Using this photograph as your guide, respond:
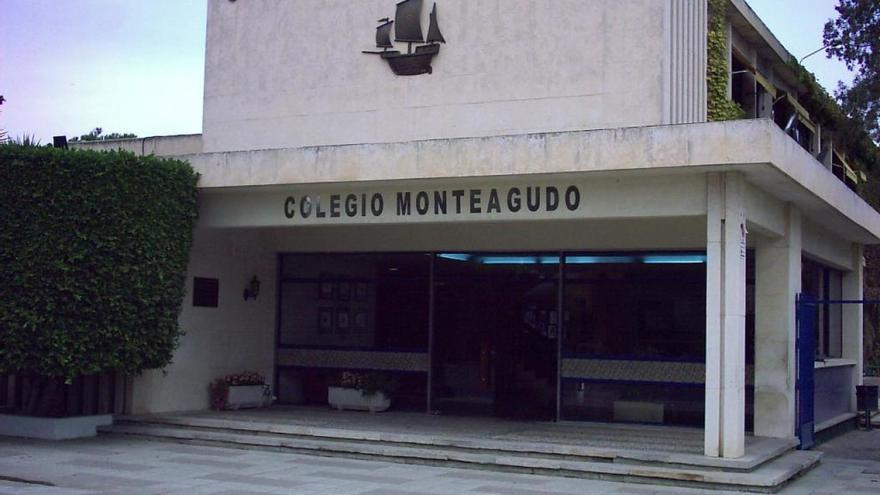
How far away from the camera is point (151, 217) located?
47.3ft

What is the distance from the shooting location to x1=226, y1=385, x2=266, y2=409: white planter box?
54.9 ft

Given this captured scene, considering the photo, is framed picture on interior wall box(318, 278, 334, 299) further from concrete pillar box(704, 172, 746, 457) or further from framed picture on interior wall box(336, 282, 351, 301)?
concrete pillar box(704, 172, 746, 457)

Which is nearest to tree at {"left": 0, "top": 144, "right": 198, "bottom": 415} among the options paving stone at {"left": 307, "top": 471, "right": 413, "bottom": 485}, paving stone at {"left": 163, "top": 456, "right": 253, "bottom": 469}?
paving stone at {"left": 163, "top": 456, "right": 253, "bottom": 469}

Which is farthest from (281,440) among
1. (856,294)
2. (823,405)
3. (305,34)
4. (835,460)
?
(856,294)

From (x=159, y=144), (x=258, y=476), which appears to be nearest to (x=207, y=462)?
(x=258, y=476)

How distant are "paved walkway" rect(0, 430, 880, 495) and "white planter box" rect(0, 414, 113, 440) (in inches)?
17.2

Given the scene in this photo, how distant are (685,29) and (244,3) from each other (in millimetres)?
7339

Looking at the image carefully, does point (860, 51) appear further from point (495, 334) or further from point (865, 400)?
point (495, 334)

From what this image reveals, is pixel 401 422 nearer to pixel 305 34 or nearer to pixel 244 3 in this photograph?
pixel 305 34

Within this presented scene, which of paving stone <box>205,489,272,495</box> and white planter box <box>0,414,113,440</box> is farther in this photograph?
white planter box <box>0,414,113,440</box>

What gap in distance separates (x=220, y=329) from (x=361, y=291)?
2574 millimetres

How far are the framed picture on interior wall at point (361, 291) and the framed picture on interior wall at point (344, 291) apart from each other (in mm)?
144

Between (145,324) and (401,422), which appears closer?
(145,324)

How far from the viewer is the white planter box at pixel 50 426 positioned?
48.2 feet
